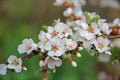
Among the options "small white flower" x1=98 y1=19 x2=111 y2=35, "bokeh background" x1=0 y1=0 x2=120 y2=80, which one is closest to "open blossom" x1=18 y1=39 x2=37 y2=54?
"small white flower" x1=98 y1=19 x2=111 y2=35

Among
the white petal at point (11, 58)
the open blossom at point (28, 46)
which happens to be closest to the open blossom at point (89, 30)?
the open blossom at point (28, 46)

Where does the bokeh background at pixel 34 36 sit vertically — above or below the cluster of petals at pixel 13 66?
above

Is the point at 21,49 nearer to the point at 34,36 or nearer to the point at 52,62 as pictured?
the point at 52,62

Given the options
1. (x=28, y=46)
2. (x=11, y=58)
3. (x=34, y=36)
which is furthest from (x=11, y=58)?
(x=34, y=36)

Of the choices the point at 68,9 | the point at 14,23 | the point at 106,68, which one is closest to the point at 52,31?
the point at 68,9

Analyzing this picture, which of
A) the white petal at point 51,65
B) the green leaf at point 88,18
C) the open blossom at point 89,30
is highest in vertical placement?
the green leaf at point 88,18

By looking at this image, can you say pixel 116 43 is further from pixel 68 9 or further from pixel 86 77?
pixel 68 9

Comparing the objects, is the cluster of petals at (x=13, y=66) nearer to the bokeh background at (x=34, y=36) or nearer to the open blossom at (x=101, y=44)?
the open blossom at (x=101, y=44)

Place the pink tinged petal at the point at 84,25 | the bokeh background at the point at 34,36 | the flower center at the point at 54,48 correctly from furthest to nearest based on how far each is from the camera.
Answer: the bokeh background at the point at 34,36, the pink tinged petal at the point at 84,25, the flower center at the point at 54,48
